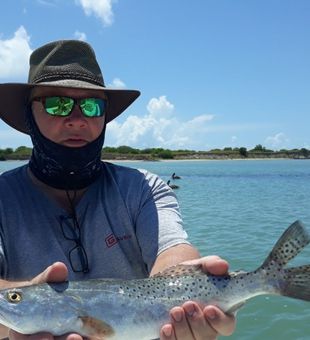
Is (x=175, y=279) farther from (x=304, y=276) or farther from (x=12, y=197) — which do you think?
(x=12, y=197)

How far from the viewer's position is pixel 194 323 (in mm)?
3090

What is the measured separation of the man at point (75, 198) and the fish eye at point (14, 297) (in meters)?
0.44

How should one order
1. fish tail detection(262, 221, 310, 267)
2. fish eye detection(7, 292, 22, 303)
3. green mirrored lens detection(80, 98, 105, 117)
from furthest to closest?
green mirrored lens detection(80, 98, 105, 117) → fish tail detection(262, 221, 310, 267) → fish eye detection(7, 292, 22, 303)

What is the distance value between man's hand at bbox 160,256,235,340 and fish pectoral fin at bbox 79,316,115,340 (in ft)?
1.14

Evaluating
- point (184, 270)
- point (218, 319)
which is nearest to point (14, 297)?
point (184, 270)

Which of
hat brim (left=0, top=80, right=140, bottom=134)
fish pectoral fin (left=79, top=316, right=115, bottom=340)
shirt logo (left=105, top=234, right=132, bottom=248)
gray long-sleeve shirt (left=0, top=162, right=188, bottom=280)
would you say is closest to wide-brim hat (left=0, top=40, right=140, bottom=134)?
hat brim (left=0, top=80, right=140, bottom=134)

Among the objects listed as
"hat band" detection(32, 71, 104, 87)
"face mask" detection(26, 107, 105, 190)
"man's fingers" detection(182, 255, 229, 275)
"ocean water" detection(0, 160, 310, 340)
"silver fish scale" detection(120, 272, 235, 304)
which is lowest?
"ocean water" detection(0, 160, 310, 340)

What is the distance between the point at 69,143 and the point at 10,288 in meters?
1.16

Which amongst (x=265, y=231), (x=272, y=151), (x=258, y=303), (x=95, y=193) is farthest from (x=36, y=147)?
(x=272, y=151)

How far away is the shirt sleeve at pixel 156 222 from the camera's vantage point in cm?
359

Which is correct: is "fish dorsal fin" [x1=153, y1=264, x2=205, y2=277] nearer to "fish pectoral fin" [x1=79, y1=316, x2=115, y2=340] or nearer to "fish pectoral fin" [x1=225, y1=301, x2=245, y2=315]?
"fish pectoral fin" [x1=225, y1=301, x2=245, y2=315]

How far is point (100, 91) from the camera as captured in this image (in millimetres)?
3930

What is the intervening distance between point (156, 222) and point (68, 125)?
97 cm

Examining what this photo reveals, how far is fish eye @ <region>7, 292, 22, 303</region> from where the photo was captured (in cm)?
307
